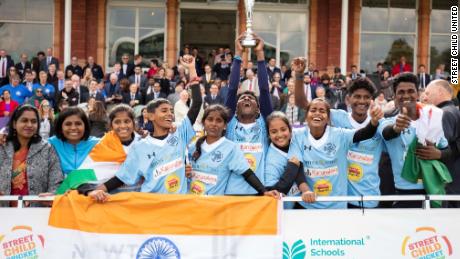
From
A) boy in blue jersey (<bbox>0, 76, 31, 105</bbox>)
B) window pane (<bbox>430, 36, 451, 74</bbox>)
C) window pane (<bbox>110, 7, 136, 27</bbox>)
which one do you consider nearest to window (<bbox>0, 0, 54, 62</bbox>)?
window pane (<bbox>110, 7, 136, 27</bbox>)

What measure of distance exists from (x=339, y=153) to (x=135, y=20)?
57.0 ft

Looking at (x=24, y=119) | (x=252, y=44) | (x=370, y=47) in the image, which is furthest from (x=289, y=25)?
(x=24, y=119)

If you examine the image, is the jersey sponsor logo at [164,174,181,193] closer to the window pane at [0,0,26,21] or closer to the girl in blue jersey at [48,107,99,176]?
the girl in blue jersey at [48,107,99,176]

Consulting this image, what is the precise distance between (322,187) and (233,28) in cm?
1742

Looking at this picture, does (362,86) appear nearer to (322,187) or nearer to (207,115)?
(322,187)

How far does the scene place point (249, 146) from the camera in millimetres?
5453

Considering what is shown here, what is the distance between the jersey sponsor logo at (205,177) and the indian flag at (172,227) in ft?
1.02

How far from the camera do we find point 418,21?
22.2 meters

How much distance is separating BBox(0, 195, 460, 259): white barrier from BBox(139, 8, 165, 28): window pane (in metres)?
17.2

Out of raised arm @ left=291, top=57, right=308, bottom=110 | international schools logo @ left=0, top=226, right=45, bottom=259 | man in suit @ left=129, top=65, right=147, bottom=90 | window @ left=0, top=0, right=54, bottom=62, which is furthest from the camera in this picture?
window @ left=0, top=0, right=54, bottom=62

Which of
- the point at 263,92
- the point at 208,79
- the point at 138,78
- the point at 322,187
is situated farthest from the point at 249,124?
the point at 138,78

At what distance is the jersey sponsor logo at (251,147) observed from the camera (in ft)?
17.8

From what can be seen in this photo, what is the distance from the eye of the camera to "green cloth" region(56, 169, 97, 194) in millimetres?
5195

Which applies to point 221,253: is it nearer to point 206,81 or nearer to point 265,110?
point 265,110
